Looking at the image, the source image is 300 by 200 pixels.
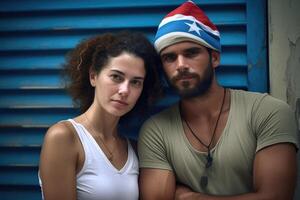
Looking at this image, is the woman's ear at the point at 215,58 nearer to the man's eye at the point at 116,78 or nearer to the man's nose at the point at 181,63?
the man's nose at the point at 181,63

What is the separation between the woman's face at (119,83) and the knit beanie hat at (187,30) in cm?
23

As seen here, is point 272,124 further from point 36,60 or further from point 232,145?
point 36,60

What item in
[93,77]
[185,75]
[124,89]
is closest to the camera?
[124,89]

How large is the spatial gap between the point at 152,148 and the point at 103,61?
0.66 meters

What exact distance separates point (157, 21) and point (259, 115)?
1.03 meters

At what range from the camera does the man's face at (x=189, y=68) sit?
244 centimetres

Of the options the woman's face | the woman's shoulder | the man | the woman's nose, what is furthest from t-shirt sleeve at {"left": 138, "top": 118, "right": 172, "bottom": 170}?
the woman's shoulder

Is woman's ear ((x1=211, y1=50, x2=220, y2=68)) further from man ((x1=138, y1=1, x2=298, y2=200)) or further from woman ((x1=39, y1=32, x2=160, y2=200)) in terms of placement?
woman ((x1=39, y1=32, x2=160, y2=200))

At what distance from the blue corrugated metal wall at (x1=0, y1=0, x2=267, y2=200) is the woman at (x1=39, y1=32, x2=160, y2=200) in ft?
0.84

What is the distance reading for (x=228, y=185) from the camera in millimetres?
2387

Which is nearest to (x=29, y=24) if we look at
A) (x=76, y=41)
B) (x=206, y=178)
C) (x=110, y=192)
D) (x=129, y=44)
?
(x=76, y=41)

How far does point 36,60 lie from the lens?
293 centimetres

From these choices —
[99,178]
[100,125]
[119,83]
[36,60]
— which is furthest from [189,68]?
[36,60]

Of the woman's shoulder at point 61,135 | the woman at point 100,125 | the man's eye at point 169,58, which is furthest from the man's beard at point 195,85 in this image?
the woman's shoulder at point 61,135
